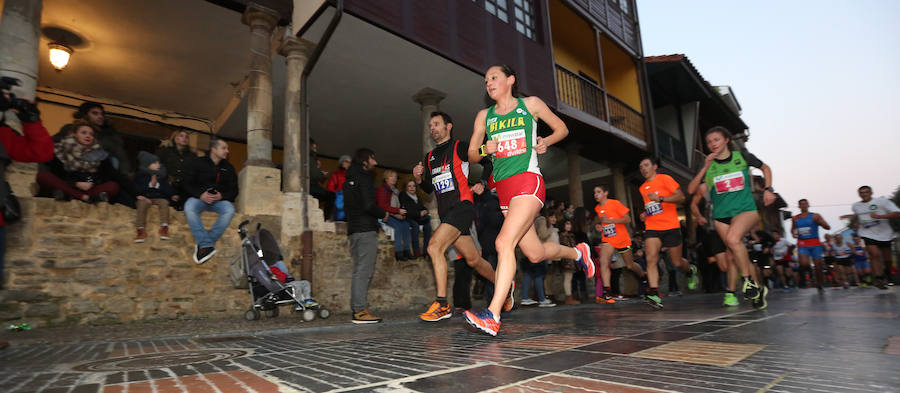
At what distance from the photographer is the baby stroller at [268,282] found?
536cm

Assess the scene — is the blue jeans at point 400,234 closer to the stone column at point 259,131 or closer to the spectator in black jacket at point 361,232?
the stone column at point 259,131

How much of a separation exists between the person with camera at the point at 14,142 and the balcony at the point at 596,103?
9588 millimetres

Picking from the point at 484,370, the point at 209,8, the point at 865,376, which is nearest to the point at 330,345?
the point at 484,370

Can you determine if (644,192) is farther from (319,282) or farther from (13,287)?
(13,287)

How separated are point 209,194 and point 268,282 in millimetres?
1511

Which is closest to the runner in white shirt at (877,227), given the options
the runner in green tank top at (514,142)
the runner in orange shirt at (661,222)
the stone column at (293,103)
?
the runner in orange shirt at (661,222)

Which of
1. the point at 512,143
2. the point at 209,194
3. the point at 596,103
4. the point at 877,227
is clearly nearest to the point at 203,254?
the point at 209,194

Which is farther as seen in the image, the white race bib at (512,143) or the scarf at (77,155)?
the scarf at (77,155)

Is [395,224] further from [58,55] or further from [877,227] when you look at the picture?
[877,227]

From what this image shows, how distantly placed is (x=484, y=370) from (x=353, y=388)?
1.79ft

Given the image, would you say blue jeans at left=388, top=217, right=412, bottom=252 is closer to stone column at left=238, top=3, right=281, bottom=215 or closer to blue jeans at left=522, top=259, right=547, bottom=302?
stone column at left=238, top=3, right=281, bottom=215

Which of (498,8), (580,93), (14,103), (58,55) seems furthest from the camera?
(580,93)

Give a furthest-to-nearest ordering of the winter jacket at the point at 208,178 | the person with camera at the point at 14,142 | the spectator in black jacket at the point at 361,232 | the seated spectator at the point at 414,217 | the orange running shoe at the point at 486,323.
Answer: the seated spectator at the point at 414,217 < the winter jacket at the point at 208,178 < the spectator in black jacket at the point at 361,232 < the person with camera at the point at 14,142 < the orange running shoe at the point at 486,323

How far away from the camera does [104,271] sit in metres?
5.05
